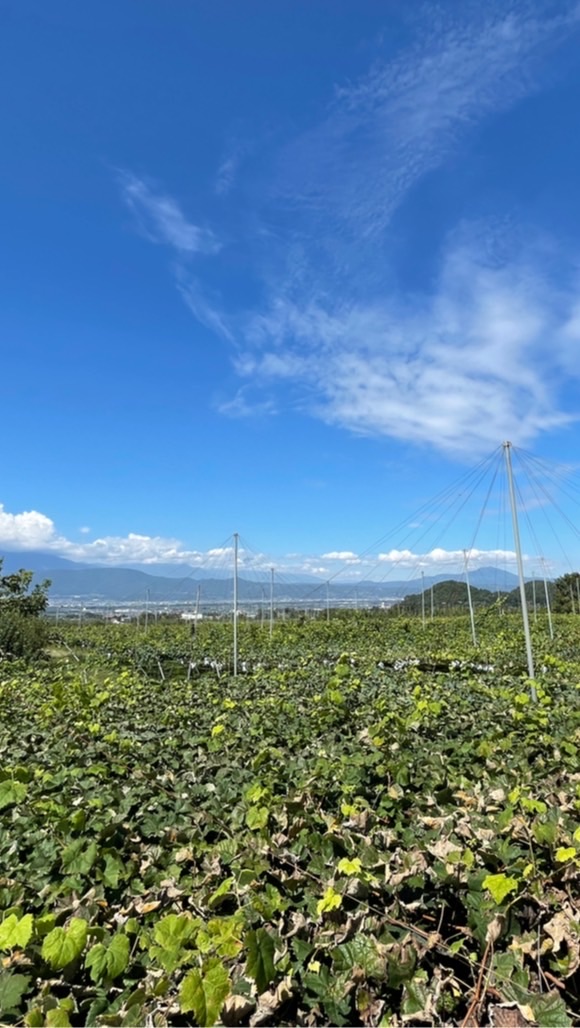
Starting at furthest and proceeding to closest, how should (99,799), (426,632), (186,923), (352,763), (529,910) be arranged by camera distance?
(426,632), (352,763), (99,799), (529,910), (186,923)

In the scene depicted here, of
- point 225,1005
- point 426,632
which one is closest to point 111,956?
point 225,1005

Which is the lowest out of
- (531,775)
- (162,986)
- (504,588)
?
(162,986)

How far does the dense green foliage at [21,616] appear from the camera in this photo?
1345cm

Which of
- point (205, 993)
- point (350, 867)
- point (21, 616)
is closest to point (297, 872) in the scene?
point (350, 867)

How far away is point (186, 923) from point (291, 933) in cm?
26

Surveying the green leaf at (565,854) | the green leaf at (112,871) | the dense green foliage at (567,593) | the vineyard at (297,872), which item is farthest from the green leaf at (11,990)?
the dense green foliage at (567,593)

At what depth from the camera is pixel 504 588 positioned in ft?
110

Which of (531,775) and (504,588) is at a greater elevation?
(504,588)

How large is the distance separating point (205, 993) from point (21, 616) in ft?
55.5

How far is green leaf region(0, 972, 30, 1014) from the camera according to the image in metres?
1.19

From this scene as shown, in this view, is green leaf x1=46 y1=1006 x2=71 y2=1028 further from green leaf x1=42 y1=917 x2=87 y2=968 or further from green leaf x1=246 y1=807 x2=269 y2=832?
green leaf x1=246 y1=807 x2=269 y2=832

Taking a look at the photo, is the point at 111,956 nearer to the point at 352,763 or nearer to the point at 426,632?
the point at 352,763

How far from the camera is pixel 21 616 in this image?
16141 millimetres

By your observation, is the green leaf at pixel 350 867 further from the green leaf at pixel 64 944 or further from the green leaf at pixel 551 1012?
the green leaf at pixel 64 944
